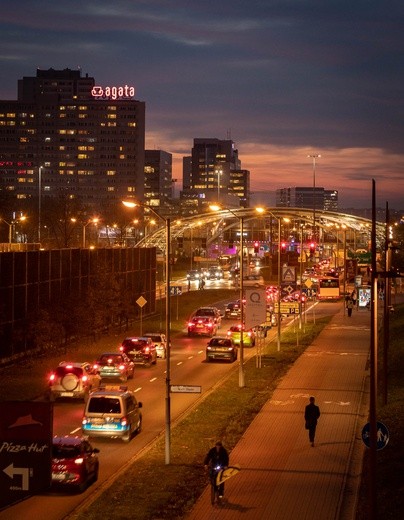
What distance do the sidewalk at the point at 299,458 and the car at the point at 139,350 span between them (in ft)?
25.3

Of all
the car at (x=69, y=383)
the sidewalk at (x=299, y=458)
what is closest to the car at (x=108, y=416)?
the sidewalk at (x=299, y=458)

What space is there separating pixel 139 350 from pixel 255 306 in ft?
32.9

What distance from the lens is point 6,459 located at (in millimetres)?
15086

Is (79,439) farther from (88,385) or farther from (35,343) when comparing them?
(35,343)

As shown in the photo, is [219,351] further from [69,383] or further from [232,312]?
[232,312]

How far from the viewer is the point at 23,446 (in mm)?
15031

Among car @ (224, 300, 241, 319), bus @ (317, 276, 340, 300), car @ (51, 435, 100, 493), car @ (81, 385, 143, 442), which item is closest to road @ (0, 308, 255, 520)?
car @ (51, 435, 100, 493)

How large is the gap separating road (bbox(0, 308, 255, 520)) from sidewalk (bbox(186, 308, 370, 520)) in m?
3.09

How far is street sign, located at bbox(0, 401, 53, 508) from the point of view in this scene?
15078 mm

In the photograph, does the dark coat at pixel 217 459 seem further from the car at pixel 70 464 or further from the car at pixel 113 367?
the car at pixel 113 367

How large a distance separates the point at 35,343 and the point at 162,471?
2586cm

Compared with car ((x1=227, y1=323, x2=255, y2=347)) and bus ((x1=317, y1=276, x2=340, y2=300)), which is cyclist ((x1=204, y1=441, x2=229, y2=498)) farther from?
bus ((x1=317, y1=276, x2=340, y2=300))

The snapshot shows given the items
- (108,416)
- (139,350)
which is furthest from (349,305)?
(108,416)

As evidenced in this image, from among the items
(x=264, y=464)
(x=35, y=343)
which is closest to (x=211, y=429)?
(x=264, y=464)
